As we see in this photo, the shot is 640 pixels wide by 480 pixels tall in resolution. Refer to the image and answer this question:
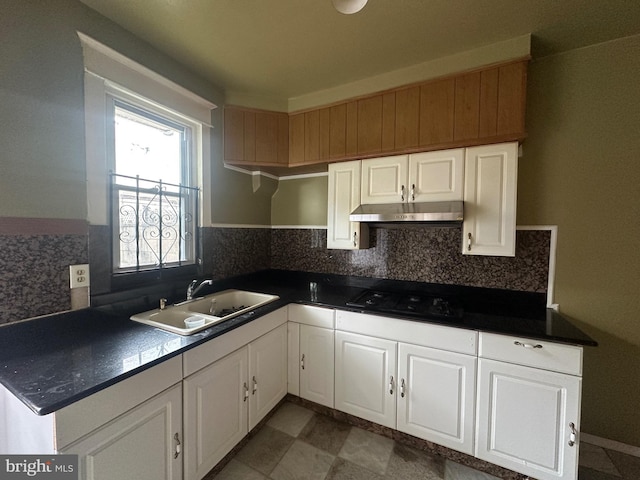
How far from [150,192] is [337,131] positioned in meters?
1.39

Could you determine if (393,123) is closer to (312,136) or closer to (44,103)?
(312,136)

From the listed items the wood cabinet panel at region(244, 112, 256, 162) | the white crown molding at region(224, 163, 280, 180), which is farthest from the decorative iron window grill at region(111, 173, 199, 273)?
the wood cabinet panel at region(244, 112, 256, 162)

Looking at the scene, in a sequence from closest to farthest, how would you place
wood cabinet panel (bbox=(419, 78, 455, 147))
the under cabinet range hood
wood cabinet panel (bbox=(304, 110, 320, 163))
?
1. the under cabinet range hood
2. wood cabinet panel (bbox=(419, 78, 455, 147))
3. wood cabinet panel (bbox=(304, 110, 320, 163))

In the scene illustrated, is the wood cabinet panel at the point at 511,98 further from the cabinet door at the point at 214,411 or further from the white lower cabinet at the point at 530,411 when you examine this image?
the cabinet door at the point at 214,411

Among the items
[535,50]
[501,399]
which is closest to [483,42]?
[535,50]

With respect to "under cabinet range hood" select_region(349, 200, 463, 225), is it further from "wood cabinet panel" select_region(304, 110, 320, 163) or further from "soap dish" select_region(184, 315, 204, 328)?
"soap dish" select_region(184, 315, 204, 328)

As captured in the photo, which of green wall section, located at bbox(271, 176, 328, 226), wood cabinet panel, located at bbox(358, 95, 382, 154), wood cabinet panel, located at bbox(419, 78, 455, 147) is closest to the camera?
wood cabinet panel, located at bbox(419, 78, 455, 147)

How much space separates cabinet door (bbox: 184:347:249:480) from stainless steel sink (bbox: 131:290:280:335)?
23 cm

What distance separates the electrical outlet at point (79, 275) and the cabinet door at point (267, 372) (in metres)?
0.93

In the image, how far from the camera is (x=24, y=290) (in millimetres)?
1128

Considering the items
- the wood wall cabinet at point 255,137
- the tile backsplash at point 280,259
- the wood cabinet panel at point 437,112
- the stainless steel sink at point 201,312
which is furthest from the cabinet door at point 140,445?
the wood cabinet panel at point 437,112

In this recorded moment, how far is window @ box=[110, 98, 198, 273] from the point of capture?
1.50 meters

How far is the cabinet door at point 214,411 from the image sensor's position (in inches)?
47.3

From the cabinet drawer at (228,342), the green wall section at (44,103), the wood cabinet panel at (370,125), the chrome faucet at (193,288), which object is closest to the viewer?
the green wall section at (44,103)
